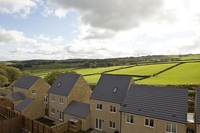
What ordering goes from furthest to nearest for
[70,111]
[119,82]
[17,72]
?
1. [17,72]
2. [70,111]
3. [119,82]

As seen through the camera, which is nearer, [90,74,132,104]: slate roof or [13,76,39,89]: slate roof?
[90,74,132,104]: slate roof

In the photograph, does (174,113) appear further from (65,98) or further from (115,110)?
(65,98)

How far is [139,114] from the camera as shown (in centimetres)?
2838

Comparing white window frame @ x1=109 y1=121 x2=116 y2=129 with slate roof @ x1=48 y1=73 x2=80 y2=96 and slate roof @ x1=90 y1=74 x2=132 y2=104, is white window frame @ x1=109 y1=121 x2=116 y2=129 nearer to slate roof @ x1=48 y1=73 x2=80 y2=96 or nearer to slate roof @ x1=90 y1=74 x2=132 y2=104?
slate roof @ x1=90 y1=74 x2=132 y2=104

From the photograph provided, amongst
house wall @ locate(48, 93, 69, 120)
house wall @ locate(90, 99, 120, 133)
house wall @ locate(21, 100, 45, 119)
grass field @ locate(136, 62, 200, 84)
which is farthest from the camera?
grass field @ locate(136, 62, 200, 84)

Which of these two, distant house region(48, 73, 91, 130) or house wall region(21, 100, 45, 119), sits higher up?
distant house region(48, 73, 91, 130)

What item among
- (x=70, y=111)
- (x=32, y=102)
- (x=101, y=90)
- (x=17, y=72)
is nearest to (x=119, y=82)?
(x=101, y=90)

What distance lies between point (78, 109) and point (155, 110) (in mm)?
15469

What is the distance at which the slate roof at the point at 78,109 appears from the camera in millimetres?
36197

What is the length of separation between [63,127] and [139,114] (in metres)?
13.7

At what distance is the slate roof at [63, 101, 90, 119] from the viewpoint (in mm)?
36197

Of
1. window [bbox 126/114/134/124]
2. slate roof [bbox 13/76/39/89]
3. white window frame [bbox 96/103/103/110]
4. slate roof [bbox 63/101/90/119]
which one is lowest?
slate roof [bbox 63/101/90/119]

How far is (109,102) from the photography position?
33719mm

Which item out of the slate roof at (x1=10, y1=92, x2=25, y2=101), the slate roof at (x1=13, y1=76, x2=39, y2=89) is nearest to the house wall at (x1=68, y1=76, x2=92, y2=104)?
the slate roof at (x1=13, y1=76, x2=39, y2=89)
